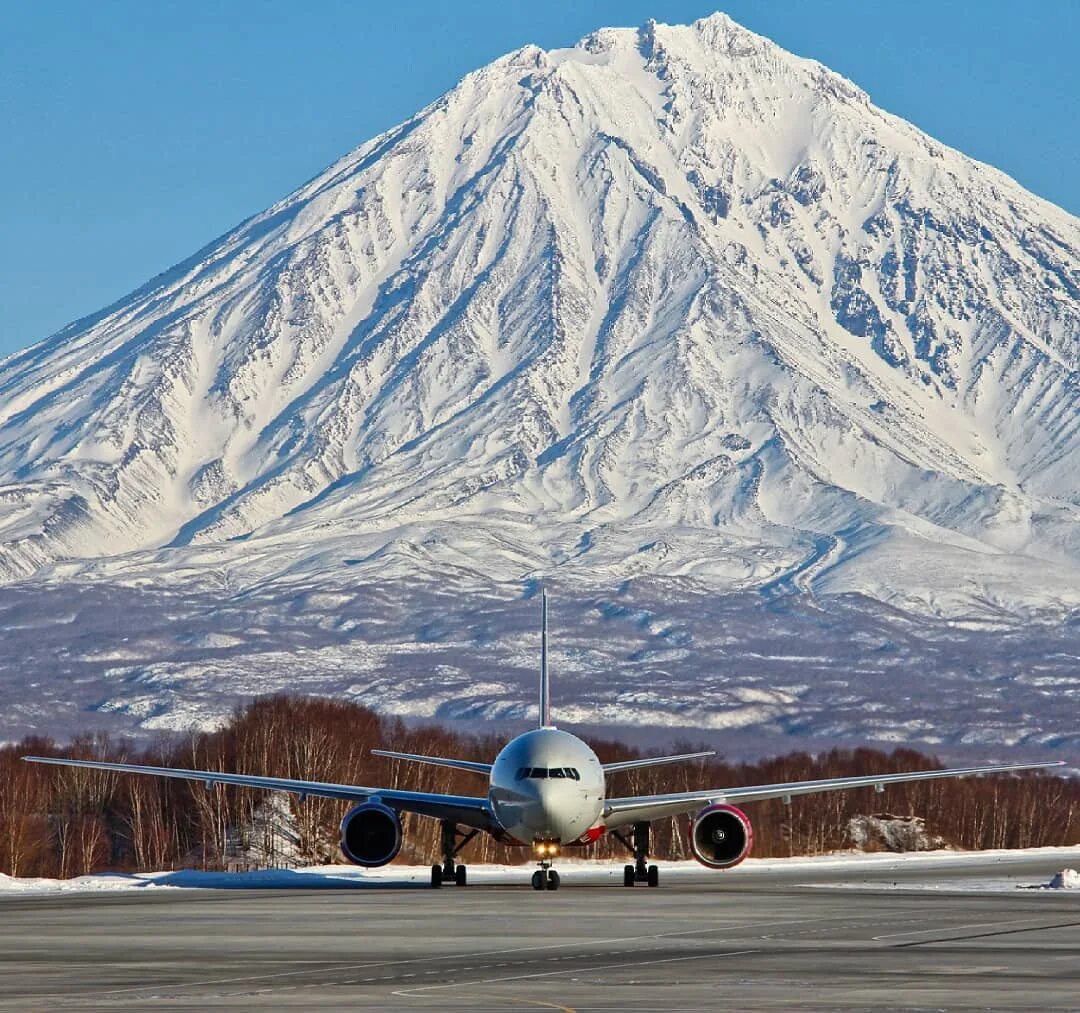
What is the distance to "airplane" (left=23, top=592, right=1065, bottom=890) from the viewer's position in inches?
1859

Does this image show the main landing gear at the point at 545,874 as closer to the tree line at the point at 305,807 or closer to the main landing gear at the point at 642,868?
the main landing gear at the point at 642,868

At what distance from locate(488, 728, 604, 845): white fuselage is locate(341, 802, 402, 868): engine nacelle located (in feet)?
8.84

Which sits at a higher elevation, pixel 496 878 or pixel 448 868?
pixel 496 878

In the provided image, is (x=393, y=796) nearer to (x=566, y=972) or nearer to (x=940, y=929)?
(x=940, y=929)

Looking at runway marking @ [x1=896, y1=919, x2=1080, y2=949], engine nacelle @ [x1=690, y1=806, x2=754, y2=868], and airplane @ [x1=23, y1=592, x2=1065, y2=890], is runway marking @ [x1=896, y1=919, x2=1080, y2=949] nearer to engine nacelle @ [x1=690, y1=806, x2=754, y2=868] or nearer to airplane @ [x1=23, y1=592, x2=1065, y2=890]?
airplane @ [x1=23, y1=592, x2=1065, y2=890]

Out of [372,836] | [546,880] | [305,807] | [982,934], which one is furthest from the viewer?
[305,807]

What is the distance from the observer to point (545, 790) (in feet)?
153

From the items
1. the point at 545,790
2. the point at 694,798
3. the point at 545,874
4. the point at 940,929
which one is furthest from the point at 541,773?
the point at 940,929

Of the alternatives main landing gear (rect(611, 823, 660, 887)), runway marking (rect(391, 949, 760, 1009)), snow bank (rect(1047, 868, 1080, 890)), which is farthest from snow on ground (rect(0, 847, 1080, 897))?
runway marking (rect(391, 949, 760, 1009))

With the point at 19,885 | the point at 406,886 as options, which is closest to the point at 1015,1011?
the point at 406,886

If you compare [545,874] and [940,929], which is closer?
[940,929]

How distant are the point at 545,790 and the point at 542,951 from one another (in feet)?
51.4

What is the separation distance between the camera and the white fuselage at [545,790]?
154 ft

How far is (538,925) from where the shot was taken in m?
36.3
